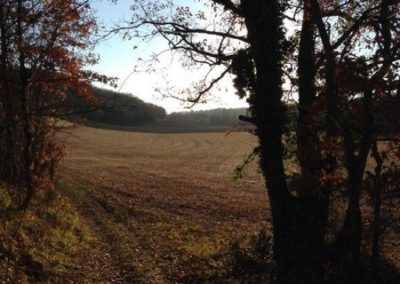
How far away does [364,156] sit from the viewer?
11.7 meters

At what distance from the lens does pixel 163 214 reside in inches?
969

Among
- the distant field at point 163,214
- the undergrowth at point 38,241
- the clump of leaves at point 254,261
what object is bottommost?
the distant field at point 163,214

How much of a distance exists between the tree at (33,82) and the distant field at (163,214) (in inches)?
64.0

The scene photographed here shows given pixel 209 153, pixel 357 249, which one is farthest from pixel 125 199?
pixel 209 153

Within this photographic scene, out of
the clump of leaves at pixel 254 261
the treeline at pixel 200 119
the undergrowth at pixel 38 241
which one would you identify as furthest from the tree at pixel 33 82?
the treeline at pixel 200 119

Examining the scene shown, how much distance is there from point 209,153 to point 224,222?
46.3 metres

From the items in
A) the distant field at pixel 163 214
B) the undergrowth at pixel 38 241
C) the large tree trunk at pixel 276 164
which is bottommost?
the distant field at pixel 163 214

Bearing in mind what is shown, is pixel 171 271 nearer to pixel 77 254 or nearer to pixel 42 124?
pixel 77 254

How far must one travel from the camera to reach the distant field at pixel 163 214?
48.4 ft

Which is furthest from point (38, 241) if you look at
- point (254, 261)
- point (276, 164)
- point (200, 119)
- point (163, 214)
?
point (200, 119)

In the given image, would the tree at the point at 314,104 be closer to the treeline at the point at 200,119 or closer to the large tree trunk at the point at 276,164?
the large tree trunk at the point at 276,164

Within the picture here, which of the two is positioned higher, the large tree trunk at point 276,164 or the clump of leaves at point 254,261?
the large tree trunk at point 276,164

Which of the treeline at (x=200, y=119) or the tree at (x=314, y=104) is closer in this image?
the tree at (x=314, y=104)

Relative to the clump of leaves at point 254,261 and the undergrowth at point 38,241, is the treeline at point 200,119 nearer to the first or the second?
the undergrowth at point 38,241
